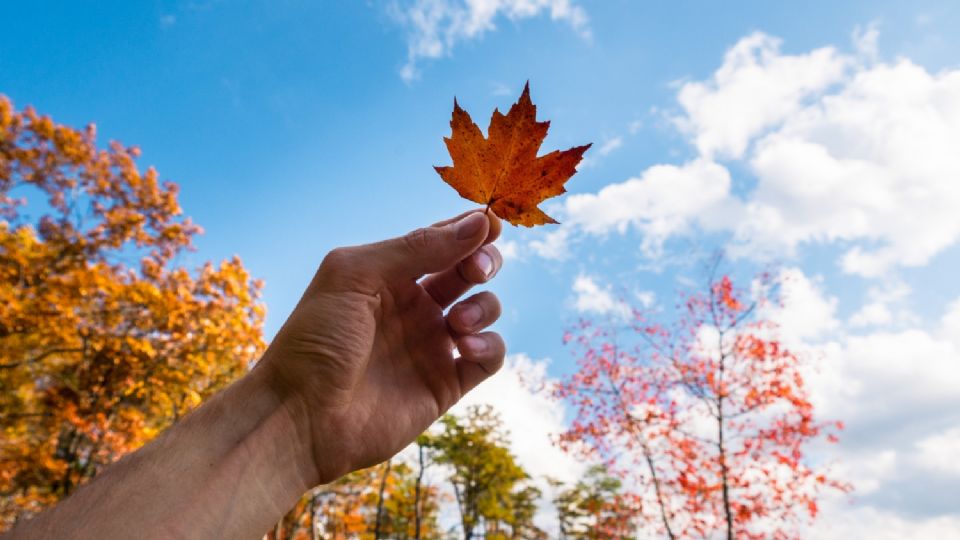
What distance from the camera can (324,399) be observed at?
172 cm

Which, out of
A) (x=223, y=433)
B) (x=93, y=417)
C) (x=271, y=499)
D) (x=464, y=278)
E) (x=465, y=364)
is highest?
(x=93, y=417)

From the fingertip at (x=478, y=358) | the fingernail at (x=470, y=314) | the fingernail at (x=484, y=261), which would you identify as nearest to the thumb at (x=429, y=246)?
the fingernail at (x=484, y=261)

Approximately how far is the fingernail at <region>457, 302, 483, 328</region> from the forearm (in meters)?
0.64

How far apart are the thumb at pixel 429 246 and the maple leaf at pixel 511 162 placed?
100 mm

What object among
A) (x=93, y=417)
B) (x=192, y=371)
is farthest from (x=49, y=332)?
(x=93, y=417)

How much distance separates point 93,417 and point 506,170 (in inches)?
624

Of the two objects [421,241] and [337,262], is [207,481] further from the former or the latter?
[421,241]

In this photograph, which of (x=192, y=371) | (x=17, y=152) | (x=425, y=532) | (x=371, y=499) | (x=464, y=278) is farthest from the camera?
(x=425, y=532)

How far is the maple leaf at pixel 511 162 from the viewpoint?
149 cm

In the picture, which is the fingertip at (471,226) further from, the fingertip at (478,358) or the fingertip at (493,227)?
the fingertip at (478,358)

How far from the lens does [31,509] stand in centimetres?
1366

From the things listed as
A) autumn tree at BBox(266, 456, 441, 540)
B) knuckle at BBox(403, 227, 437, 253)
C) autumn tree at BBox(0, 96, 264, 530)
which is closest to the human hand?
knuckle at BBox(403, 227, 437, 253)

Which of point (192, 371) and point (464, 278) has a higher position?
point (192, 371)

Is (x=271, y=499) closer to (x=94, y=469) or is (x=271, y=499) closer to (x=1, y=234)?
(x=1, y=234)
